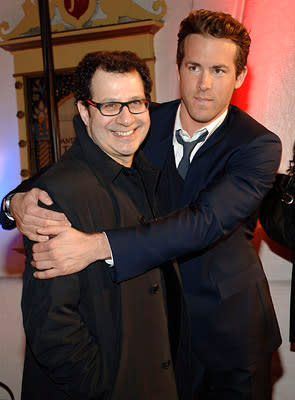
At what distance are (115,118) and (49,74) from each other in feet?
4.10

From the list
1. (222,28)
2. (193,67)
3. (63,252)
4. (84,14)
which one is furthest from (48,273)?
(84,14)

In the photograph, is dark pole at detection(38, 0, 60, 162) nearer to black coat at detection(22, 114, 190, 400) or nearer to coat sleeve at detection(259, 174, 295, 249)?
black coat at detection(22, 114, 190, 400)

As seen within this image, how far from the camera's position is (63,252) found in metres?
1.35

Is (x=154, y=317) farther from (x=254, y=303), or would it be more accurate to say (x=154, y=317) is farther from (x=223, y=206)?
(x=254, y=303)

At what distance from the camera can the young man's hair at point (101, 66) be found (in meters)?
1.53

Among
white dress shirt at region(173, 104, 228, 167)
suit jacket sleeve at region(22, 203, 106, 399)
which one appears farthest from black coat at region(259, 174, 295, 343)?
suit jacket sleeve at region(22, 203, 106, 399)

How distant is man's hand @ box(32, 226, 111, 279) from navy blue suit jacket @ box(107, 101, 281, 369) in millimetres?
541

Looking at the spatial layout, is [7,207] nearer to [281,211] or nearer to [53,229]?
[53,229]

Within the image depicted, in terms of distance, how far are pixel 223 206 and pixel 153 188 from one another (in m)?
0.28

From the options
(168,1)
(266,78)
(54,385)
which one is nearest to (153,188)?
(54,385)

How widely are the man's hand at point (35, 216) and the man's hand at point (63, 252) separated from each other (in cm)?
2

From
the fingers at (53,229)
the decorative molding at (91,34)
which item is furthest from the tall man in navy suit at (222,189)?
the decorative molding at (91,34)

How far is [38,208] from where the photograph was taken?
4.63ft

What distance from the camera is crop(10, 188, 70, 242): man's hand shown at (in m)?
1.37
